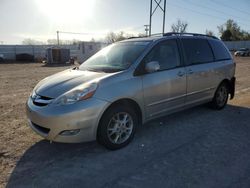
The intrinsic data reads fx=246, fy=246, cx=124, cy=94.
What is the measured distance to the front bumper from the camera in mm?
Result: 3344

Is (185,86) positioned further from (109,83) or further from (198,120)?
(109,83)

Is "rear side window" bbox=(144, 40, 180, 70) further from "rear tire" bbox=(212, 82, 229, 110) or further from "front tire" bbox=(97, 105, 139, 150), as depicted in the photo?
"rear tire" bbox=(212, 82, 229, 110)

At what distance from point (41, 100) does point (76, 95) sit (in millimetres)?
598

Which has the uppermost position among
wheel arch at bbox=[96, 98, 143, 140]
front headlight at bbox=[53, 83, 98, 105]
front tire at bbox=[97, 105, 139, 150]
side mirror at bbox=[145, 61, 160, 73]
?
side mirror at bbox=[145, 61, 160, 73]

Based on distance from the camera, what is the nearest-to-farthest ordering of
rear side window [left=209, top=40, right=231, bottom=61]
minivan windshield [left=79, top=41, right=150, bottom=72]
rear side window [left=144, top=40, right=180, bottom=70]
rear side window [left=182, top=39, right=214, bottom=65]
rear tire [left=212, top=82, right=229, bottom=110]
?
1. minivan windshield [left=79, top=41, right=150, bottom=72]
2. rear side window [left=144, top=40, right=180, bottom=70]
3. rear side window [left=182, top=39, right=214, bottom=65]
4. rear side window [left=209, top=40, right=231, bottom=61]
5. rear tire [left=212, top=82, right=229, bottom=110]

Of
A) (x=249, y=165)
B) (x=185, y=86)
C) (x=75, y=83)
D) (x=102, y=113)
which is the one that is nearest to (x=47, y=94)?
(x=75, y=83)

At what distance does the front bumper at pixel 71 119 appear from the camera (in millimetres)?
3344

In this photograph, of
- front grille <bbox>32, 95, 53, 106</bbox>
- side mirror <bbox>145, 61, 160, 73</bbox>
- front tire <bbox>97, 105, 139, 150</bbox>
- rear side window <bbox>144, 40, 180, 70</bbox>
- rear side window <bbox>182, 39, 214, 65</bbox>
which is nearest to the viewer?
front grille <bbox>32, 95, 53, 106</bbox>

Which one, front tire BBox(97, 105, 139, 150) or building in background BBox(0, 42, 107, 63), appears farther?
building in background BBox(0, 42, 107, 63)

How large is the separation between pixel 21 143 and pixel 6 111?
2330 millimetres

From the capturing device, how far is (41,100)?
143 inches

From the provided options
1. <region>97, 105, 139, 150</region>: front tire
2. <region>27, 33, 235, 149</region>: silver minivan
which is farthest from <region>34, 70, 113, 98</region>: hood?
<region>97, 105, 139, 150</region>: front tire

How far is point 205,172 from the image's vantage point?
317cm

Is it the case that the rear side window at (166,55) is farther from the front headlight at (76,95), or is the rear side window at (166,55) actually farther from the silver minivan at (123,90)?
the front headlight at (76,95)
